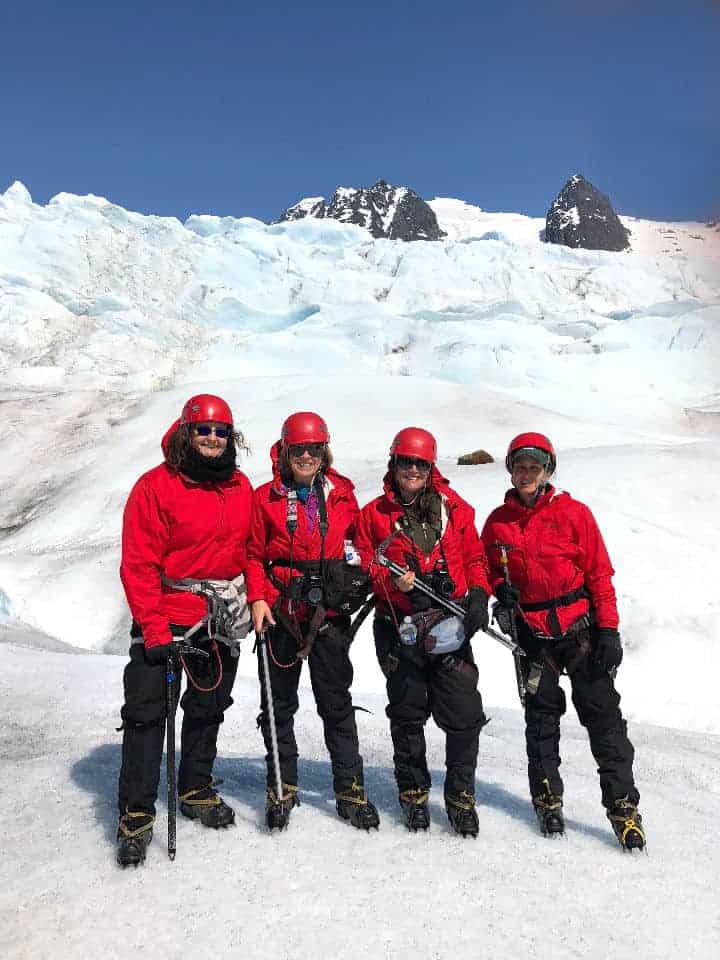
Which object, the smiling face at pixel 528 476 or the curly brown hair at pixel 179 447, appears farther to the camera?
the smiling face at pixel 528 476

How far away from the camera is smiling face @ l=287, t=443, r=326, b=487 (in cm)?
430

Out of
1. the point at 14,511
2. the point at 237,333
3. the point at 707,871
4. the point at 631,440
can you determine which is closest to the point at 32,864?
the point at 707,871

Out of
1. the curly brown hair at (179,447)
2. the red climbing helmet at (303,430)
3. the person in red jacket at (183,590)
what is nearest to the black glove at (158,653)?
the person in red jacket at (183,590)

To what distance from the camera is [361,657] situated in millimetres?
10992

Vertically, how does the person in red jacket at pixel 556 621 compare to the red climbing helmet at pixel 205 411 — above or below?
below

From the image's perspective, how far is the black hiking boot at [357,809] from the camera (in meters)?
4.27

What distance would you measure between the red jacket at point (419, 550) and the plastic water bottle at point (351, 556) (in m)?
0.05

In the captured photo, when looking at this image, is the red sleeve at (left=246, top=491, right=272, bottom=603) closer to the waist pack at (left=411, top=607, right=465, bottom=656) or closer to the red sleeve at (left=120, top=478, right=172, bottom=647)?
the red sleeve at (left=120, top=478, right=172, bottom=647)

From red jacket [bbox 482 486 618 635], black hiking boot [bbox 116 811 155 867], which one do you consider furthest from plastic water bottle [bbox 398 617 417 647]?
black hiking boot [bbox 116 811 155 867]

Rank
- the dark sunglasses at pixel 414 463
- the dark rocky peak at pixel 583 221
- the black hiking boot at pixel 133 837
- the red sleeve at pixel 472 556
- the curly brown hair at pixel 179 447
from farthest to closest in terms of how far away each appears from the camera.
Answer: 1. the dark rocky peak at pixel 583 221
2. the red sleeve at pixel 472 556
3. the dark sunglasses at pixel 414 463
4. the curly brown hair at pixel 179 447
5. the black hiking boot at pixel 133 837

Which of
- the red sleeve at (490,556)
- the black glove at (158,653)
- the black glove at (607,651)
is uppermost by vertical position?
the red sleeve at (490,556)

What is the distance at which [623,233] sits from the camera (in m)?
166

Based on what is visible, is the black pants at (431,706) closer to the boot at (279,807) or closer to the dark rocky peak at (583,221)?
the boot at (279,807)

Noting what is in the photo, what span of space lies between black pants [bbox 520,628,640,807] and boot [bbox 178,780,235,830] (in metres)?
1.84
